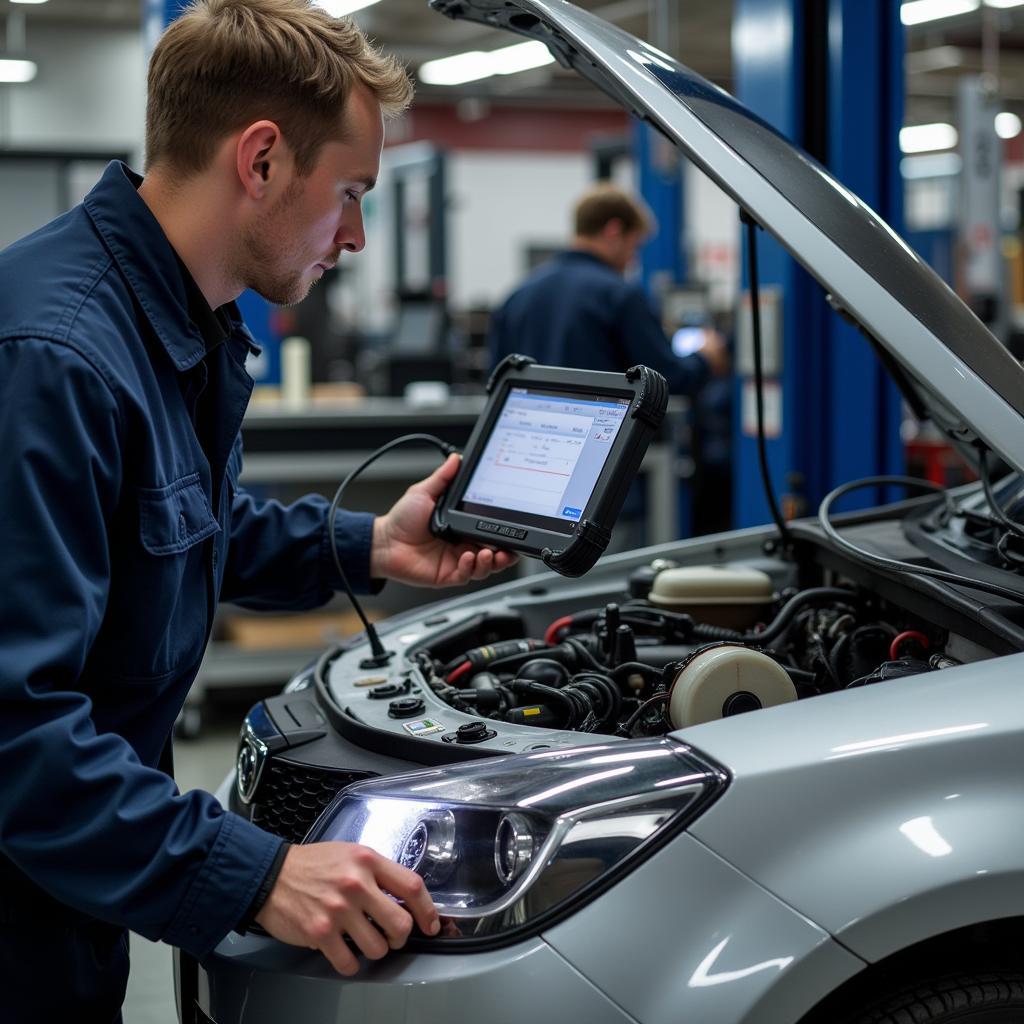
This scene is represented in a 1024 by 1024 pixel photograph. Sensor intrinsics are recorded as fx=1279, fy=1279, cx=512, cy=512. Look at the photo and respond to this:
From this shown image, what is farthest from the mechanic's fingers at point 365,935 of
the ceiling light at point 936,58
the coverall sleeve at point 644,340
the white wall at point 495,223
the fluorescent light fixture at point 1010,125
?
the fluorescent light fixture at point 1010,125

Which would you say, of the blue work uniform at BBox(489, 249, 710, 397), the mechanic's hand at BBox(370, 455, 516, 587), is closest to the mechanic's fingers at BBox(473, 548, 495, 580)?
the mechanic's hand at BBox(370, 455, 516, 587)

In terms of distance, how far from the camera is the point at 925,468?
5359 millimetres

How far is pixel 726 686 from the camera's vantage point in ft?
4.91

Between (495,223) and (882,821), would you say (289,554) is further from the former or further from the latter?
(495,223)

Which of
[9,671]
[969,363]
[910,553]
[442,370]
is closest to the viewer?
[9,671]

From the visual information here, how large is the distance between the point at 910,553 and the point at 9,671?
4.00ft

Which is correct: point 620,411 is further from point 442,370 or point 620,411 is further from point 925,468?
point 442,370

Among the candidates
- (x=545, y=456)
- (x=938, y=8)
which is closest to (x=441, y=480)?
(x=545, y=456)

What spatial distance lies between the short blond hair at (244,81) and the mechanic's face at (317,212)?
2 cm

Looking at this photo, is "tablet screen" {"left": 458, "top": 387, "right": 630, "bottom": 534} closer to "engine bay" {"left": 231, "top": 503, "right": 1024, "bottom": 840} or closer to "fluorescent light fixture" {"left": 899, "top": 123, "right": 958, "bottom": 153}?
"engine bay" {"left": 231, "top": 503, "right": 1024, "bottom": 840}

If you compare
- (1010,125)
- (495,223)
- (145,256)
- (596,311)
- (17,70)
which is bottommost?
(145,256)

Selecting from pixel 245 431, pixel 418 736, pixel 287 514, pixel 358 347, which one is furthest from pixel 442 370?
pixel 358 347

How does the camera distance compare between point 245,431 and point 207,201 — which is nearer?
point 207,201

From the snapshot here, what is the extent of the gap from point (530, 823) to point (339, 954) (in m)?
0.21
